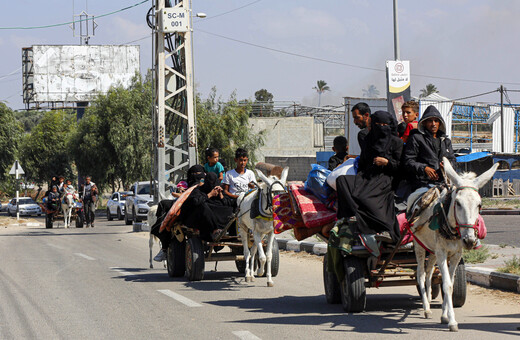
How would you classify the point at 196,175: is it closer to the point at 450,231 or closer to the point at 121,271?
the point at 121,271

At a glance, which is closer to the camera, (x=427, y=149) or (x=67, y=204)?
(x=427, y=149)

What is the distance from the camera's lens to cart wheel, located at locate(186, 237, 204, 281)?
12.7 meters

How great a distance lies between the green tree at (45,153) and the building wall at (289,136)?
61.6 feet

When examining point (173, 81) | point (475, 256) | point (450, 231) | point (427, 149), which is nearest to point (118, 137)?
point (173, 81)

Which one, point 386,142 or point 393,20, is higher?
point 393,20

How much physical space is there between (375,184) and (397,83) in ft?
43.9

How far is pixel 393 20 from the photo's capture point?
23828 mm

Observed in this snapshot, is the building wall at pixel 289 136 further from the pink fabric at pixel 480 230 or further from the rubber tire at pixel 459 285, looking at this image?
the pink fabric at pixel 480 230

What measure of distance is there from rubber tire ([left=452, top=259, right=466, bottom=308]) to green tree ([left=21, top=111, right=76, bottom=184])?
65365 mm

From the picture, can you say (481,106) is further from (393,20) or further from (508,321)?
(508,321)

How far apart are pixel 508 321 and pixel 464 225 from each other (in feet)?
6.27

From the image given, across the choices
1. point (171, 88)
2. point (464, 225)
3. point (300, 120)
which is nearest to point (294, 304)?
point (464, 225)

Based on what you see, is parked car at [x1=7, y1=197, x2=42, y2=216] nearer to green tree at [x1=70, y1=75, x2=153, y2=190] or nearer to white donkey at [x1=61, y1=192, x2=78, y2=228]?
green tree at [x1=70, y1=75, x2=153, y2=190]

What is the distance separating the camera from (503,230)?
21.6m
